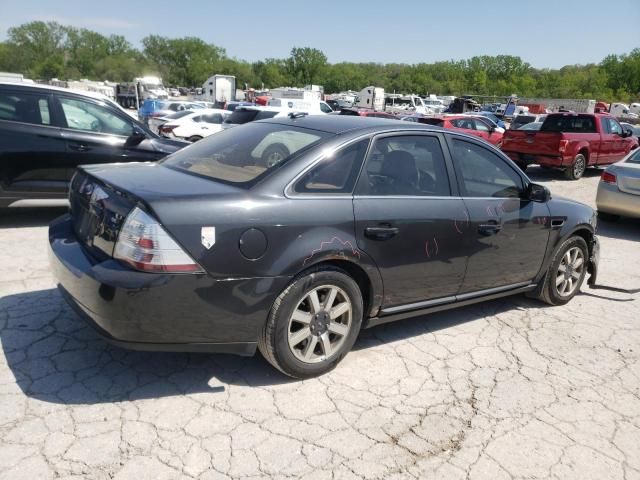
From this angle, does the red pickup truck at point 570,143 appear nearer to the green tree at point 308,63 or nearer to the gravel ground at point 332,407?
the gravel ground at point 332,407

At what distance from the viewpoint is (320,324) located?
10.3 feet

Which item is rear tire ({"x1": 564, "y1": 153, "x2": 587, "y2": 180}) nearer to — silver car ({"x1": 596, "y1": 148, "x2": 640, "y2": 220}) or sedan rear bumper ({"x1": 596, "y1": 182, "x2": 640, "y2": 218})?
silver car ({"x1": 596, "y1": 148, "x2": 640, "y2": 220})

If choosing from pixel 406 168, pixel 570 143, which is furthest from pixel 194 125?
pixel 406 168

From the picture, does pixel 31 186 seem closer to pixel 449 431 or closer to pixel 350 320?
pixel 350 320

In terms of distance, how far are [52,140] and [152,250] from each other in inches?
169

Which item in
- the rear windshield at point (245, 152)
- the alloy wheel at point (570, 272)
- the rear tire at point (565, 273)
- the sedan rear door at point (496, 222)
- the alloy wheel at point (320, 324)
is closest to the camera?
the alloy wheel at point (320, 324)

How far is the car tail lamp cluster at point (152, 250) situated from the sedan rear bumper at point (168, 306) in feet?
0.13

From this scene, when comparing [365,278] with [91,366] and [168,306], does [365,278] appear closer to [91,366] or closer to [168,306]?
[168,306]

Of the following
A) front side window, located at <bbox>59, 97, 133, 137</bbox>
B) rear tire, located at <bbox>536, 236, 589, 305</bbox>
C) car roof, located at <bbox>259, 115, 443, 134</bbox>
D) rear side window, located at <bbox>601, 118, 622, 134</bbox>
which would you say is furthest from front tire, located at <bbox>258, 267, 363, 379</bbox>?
rear side window, located at <bbox>601, 118, 622, 134</bbox>

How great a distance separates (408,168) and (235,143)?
1223 mm

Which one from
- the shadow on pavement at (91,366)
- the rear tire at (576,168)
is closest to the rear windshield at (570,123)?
the rear tire at (576,168)

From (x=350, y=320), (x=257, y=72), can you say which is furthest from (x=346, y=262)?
(x=257, y=72)

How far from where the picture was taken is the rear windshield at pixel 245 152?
316 centimetres

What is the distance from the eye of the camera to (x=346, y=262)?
318cm
